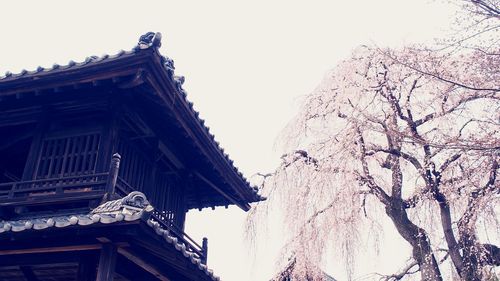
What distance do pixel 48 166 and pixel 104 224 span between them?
2541 mm

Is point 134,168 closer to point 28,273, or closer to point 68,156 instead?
point 68,156

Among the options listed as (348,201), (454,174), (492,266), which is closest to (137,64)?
(348,201)

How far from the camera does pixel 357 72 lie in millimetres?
10539

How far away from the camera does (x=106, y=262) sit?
580 centimetres

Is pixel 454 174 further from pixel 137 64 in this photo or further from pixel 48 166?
pixel 48 166

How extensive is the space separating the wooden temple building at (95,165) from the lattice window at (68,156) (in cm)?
2

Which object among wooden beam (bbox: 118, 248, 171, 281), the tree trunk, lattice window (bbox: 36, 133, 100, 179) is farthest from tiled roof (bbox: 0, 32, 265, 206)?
the tree trunk

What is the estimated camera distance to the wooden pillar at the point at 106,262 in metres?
5.76

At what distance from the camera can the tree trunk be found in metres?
8.52

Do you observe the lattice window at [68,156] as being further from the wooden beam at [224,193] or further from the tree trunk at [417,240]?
the tree trunk at [417,240]

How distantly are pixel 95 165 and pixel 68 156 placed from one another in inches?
25.5

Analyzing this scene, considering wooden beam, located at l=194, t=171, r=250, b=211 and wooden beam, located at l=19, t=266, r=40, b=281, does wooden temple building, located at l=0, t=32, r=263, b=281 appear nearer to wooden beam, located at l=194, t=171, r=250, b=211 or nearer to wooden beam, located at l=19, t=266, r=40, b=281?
wooden beam, located at l=19, t=266, r=40, b=281

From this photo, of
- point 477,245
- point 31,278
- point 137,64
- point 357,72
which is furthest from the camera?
point 357,72

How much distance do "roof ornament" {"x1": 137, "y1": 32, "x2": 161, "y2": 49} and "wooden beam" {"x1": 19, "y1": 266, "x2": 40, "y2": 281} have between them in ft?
11.6
